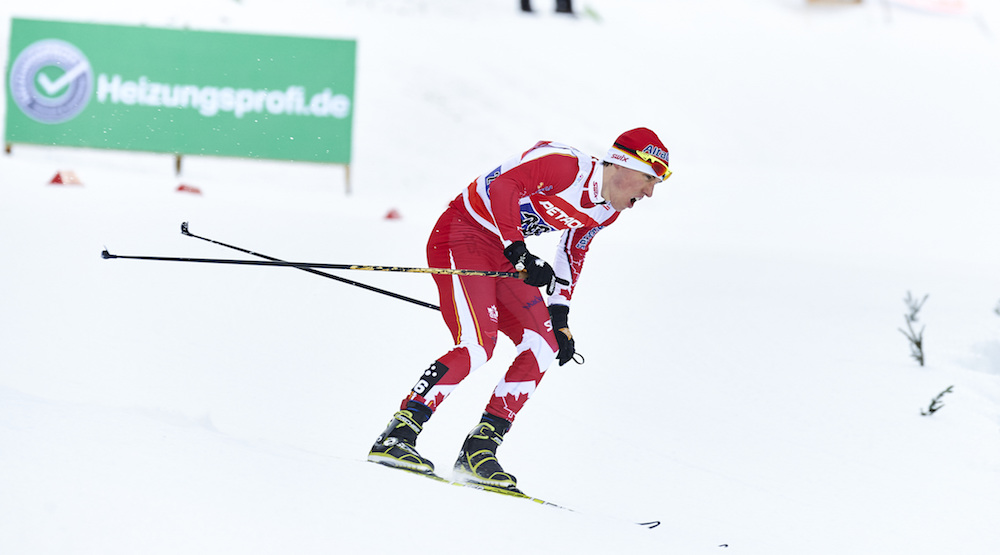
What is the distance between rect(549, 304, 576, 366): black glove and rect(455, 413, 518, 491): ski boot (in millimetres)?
372

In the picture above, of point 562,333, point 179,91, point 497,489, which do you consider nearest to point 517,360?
point 562,333

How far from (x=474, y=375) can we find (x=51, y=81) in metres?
8.61

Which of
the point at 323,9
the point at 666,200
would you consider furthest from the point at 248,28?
the point at 666,200

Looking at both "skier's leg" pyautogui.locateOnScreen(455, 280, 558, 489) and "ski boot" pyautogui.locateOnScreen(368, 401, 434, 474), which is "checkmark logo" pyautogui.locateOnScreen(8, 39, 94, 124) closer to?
"skier's leg" pyautogui.locateOnScreen(455, 280, 558, 489)

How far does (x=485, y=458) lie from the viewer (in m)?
3.96

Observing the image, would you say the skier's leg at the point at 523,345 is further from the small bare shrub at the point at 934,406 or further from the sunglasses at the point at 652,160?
the small bare shrub at the point at 934,406

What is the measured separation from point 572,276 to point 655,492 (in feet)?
3.68

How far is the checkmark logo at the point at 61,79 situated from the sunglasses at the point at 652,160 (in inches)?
399

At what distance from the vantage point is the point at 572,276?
4438 mm

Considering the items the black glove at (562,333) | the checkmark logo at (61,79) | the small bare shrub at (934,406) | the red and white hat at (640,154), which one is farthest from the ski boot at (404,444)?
the checkmark logo at (61,79)

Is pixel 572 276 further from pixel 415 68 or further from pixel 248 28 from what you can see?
pixel 248 28

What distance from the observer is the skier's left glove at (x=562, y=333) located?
13.7 feet

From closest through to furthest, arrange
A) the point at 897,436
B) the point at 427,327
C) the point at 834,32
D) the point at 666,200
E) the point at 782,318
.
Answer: the point at 897,436, the point at 427,327, the point at 782,318, the point at 666,200, the point at 834,32

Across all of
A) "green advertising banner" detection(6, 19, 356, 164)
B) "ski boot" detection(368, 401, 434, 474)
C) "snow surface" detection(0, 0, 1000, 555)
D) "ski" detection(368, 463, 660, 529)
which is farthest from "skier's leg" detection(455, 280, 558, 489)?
"green advertising banner" detection(6, 19, 356, 164)
